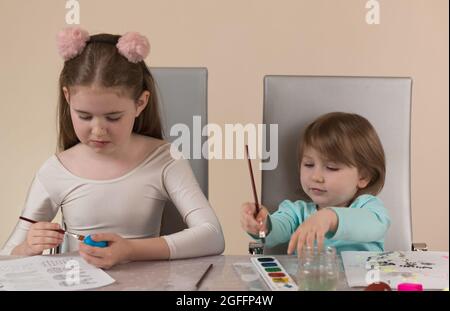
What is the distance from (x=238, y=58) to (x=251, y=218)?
41 cm

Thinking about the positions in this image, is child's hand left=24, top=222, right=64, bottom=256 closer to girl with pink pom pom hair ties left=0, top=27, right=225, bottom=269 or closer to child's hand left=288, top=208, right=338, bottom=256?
girl with pink pom pom hair ties left=0, top=27, right=225, bottom=269

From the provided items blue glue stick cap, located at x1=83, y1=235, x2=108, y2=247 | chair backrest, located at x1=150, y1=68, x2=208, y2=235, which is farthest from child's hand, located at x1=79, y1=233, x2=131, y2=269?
chair backrest, located at x1=150, y1=68, x2=208, y2=235

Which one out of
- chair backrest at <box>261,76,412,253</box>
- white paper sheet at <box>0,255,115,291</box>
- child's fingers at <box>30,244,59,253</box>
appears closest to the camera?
white paper sheet at <box>0,255,115,291</box>

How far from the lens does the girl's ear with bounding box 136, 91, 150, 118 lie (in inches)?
38.1

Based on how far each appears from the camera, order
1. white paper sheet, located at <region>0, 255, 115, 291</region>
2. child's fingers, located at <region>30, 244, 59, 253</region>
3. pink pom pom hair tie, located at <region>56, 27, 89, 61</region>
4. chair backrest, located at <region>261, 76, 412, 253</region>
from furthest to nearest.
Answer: chair backrest, located at <region>261, 76, 412, 253</region>, pink pom pom hair tie, located at <region>56, 27, 89, 61</region>, child's fingers, located at <region>30, 244, 59, 253</region>, white paper sheet, located at <region>0, 255, 115, 291</region>

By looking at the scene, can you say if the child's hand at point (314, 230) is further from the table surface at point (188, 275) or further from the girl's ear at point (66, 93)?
the girl's ear at point (66, 93)

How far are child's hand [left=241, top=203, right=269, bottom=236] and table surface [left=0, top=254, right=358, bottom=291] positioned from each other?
2.2 inches

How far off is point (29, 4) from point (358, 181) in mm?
634

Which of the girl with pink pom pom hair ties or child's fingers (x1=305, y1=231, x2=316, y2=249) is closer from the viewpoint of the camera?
child's fingers (x1=305, y1=231, x2=316, y2=249)

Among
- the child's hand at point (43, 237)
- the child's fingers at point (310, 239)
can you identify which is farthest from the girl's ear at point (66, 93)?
the child's fingers at point (310, 239)

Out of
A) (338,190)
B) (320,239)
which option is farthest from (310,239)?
(338,190)

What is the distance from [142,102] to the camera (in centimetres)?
98

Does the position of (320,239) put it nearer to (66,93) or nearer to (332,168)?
(332,168)
